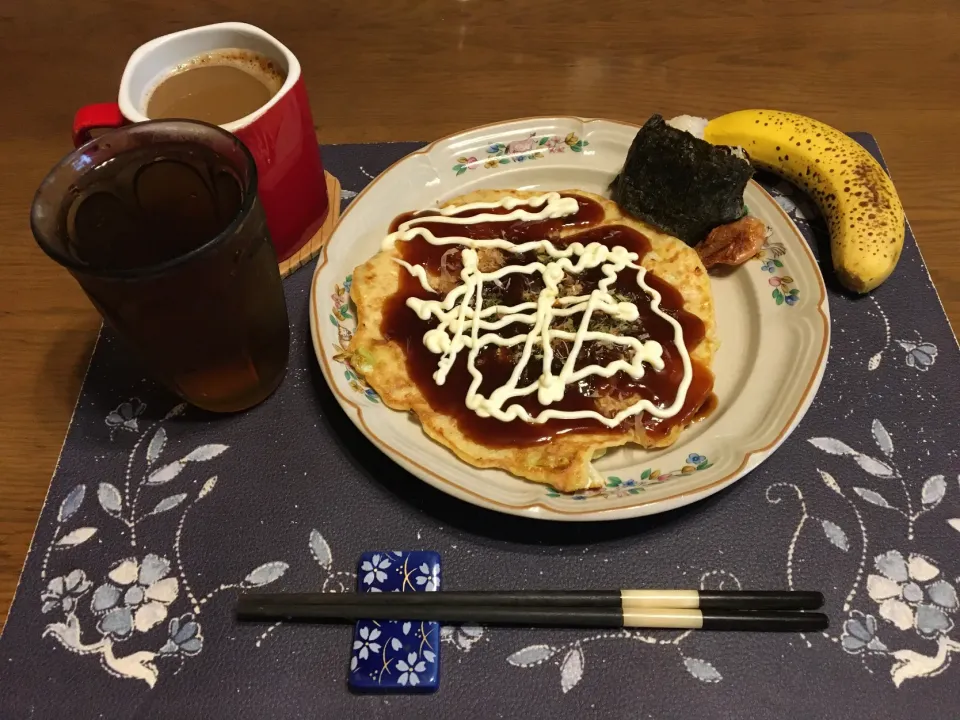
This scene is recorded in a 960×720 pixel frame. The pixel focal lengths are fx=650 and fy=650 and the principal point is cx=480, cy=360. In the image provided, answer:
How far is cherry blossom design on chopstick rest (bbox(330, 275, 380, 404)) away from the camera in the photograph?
1521mm

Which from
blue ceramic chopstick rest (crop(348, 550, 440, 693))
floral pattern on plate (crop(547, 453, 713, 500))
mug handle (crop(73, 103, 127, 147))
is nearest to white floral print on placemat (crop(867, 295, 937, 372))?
floral pattern on plate (crop(547, 453, 713, 500))

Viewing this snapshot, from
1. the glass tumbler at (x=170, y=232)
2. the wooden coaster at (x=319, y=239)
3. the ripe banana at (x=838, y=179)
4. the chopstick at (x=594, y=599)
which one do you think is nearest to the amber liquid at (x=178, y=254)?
the glass tumbler at (x=170, y=232)

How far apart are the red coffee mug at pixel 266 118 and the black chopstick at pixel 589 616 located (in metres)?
1.03

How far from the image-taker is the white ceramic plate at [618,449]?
1.34m

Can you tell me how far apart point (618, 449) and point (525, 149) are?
103 cm

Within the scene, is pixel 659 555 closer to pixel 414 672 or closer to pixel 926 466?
Answer: pixel 414 672

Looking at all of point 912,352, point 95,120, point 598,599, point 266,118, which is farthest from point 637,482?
point 95,120

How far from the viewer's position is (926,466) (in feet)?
4.88

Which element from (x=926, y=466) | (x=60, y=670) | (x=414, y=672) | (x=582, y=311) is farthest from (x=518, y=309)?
(x=60, y=670)

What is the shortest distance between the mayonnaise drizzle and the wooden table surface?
26.6 inches

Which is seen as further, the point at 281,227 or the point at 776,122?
the point at 776,122

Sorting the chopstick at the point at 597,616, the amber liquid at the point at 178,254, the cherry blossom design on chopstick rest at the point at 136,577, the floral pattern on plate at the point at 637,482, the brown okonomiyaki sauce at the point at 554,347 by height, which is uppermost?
Result: the amber liquid at the point at 178,254

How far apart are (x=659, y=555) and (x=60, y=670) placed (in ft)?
3.97

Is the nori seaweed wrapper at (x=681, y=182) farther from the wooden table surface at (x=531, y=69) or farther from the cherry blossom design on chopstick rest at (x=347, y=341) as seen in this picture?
the cherry blossom design on chopstick rest at (x=347, y=341)
